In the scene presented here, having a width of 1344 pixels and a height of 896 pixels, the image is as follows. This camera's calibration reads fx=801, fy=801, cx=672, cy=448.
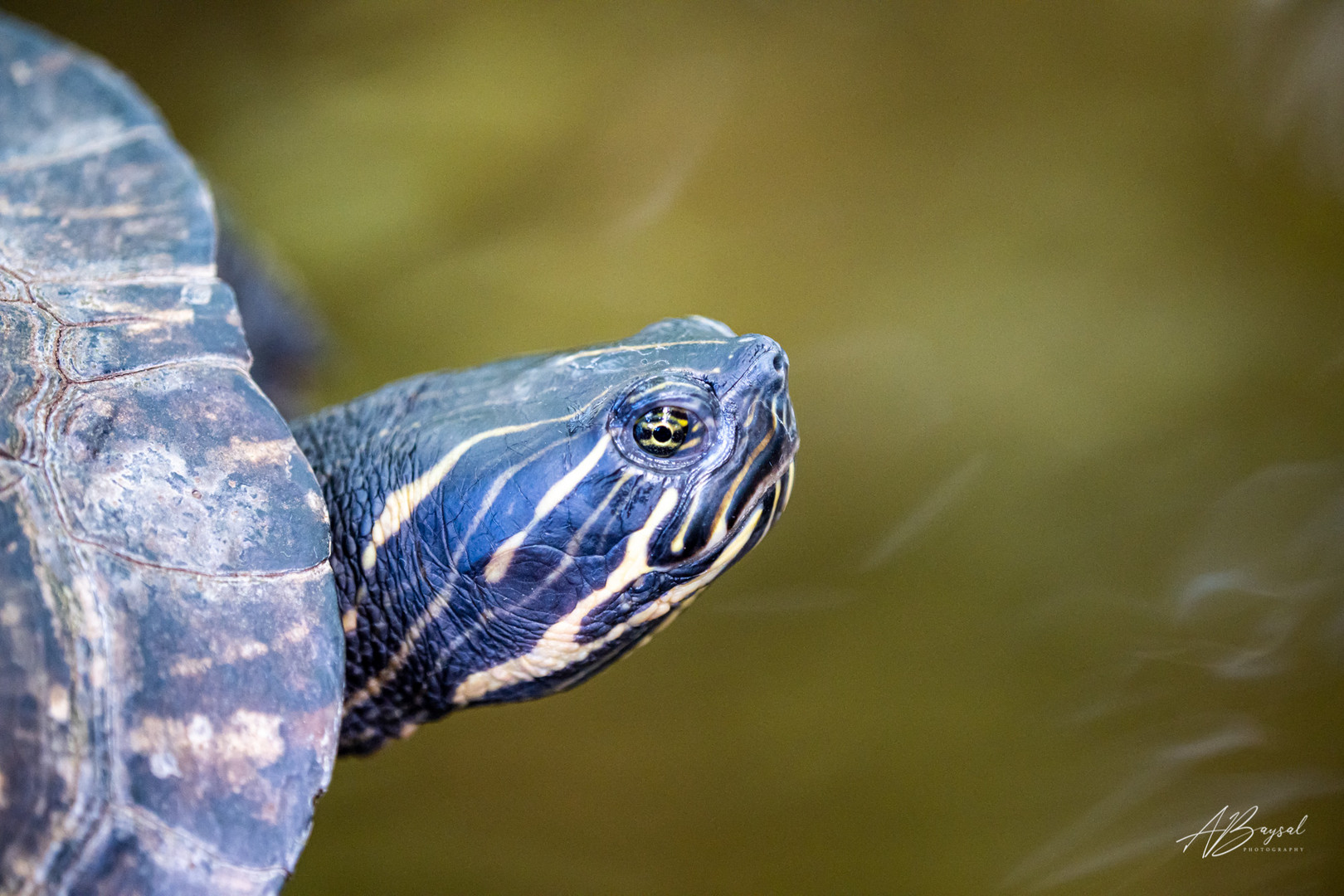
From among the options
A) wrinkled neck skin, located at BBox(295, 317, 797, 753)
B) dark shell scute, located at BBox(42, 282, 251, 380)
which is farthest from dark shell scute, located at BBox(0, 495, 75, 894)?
wrinkled neck skin, located at BBox(295, 317, 797, 753)

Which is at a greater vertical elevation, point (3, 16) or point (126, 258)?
point (3, 16)

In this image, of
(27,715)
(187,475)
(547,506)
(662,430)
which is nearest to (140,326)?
(187,475)

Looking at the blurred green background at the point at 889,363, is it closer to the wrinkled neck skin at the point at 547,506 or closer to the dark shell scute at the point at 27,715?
the wrinkled neck skin at the point at 547,506

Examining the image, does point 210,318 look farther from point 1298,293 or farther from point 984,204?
point 1298,293

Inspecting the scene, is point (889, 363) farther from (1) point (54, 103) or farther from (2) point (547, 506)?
(1) point (54, 103)

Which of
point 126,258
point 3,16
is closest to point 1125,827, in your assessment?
point 126,258

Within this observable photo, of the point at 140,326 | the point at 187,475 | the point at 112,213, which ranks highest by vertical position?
the point at 112,213
